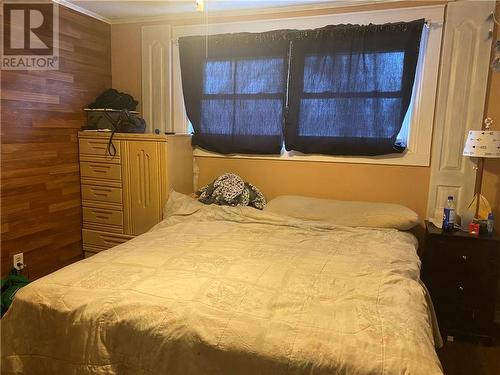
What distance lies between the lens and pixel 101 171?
3232 mm

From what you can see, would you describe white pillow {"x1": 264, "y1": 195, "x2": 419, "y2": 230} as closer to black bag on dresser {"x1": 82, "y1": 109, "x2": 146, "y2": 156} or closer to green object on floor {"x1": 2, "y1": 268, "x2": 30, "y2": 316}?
black bag on dresser {"x1": 82, "y1": 109, "x2": 146, "y2": 156}

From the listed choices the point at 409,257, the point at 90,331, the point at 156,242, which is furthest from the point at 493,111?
the point at 90,331

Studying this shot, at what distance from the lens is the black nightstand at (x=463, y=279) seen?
244cm

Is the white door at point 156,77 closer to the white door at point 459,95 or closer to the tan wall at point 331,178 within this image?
the tan wall at point 331,178

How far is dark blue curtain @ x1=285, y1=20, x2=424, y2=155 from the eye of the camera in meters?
2.80

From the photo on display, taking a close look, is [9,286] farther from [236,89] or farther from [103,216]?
[236,89]

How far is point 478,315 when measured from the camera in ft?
8.18

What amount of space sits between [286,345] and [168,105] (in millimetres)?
2725

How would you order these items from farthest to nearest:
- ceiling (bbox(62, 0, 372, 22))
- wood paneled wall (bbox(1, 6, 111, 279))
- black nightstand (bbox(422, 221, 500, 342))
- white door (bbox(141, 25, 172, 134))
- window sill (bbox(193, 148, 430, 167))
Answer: white door (bbox(141, 25, 172, 134)), ceiling (bbox(62, 0, 372, 22)), window sill (bbox(193, 148, 430, 167)), wood paneled wall (bbox(1, 6, 111, 279)), black nightstand (bbox(422, 221, 500, 342))

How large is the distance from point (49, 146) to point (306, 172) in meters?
2.06

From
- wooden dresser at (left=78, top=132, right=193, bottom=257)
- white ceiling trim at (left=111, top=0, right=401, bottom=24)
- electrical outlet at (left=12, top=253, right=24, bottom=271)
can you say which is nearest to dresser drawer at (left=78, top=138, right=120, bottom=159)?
wooden dresser at (left=78, top=132, right=193, bottom=257)

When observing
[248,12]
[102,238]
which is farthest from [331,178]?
[102,238]

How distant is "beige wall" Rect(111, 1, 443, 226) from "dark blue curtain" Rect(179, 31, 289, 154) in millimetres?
163

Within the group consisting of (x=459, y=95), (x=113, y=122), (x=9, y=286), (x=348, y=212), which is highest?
(x=459, y=95)
